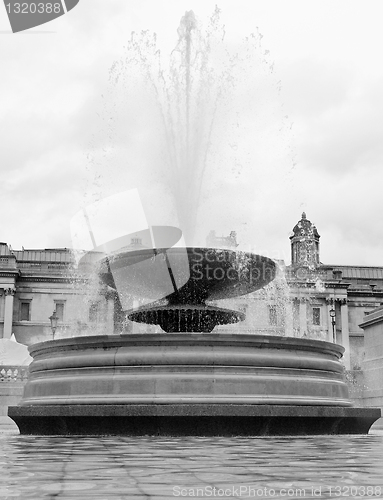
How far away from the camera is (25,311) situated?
56438mm

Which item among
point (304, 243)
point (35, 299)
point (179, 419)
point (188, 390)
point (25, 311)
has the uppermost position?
point (304, 243)

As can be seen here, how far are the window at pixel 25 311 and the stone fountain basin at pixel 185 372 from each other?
49.1 metres

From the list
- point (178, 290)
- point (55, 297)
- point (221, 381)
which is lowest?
point (221, 381)

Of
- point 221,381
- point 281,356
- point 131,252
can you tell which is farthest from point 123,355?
point 131,252

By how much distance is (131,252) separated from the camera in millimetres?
10398

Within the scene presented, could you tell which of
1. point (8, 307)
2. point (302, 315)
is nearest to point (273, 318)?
point (302, 315)

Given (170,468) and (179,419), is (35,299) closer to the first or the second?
(179,419)

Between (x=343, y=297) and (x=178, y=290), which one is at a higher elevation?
(x=343, y=297)

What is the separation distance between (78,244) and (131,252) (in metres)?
10.7

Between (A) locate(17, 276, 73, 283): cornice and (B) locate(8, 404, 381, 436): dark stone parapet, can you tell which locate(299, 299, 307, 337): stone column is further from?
(B) locate(8, 404, 381, 436): dark stone parapet

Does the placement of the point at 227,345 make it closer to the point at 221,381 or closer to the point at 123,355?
the point at 221,381

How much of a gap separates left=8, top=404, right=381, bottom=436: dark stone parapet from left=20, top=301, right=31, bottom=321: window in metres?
49.9

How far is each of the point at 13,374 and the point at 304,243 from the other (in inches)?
1729

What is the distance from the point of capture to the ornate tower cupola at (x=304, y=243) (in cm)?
5952
